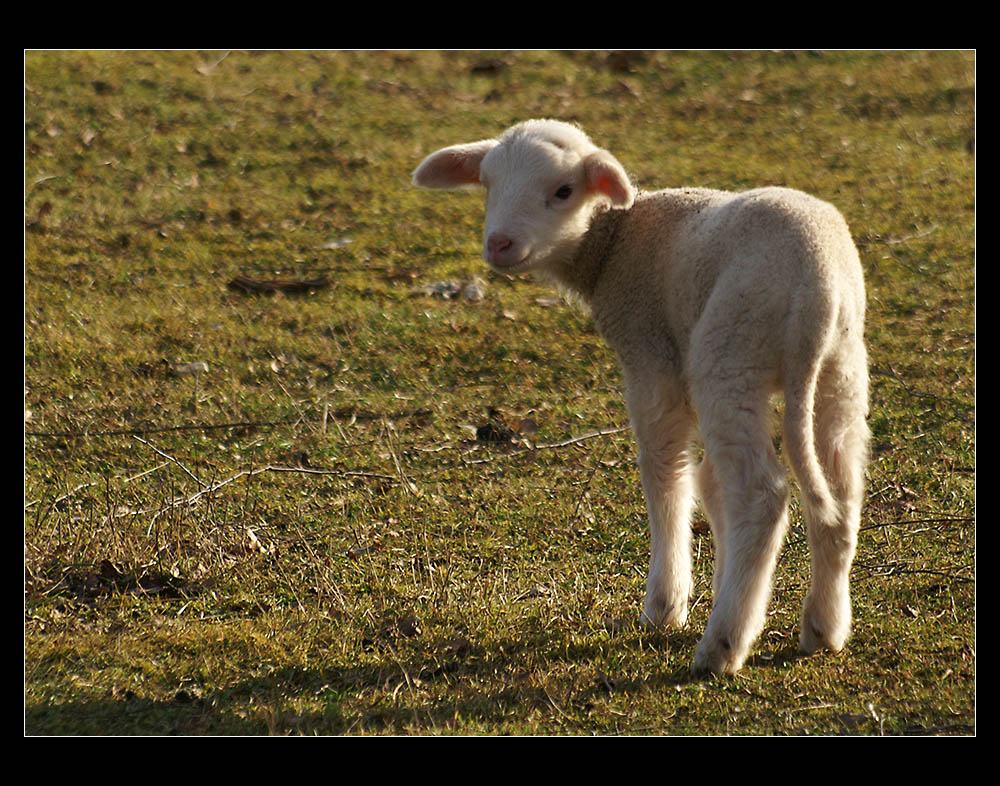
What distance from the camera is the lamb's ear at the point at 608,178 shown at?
5141mm

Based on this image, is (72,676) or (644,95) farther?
(644,95)

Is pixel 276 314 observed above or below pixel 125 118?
below

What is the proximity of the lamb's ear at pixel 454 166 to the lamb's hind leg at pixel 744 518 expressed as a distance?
1832mm

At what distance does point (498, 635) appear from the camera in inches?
194

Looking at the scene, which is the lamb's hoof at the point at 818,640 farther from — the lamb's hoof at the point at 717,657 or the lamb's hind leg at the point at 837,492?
the lamb's hoof at the point at 717,657

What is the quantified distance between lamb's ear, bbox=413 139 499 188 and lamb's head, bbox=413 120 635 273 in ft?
0.72

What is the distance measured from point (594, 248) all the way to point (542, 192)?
407mm

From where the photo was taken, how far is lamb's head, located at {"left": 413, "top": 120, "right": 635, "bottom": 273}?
513cm

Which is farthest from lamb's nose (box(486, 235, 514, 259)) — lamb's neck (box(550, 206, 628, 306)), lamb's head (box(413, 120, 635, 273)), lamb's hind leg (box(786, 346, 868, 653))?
lamb's hind leg (box(786, 346, 868, 653))

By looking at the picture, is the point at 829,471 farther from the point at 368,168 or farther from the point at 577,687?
the point at 368,168

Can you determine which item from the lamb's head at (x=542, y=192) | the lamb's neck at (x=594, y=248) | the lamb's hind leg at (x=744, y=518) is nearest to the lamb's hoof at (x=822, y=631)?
the lamb's hind leg at (x=744, y=518)

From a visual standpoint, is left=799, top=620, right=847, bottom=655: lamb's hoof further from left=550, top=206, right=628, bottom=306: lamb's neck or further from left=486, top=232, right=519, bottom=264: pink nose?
left=486, top=232, right=519, bottom=264: pink nose

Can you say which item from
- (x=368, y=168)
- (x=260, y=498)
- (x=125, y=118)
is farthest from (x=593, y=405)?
(x=125, y=118)

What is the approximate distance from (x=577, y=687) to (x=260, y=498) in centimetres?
250
